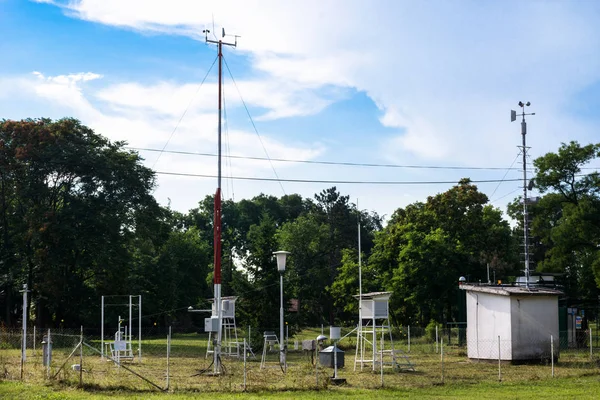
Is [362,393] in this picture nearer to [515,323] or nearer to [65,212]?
[515,323]

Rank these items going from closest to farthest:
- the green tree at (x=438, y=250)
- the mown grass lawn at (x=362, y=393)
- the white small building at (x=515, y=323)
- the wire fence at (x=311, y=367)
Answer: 1. the mown grass lawn at (x=362, y=393)
2. the wire fence at (x=311, y=367)
3. the white small building at (x=515, y=323)
4. the green tree at (x=438, y=250)

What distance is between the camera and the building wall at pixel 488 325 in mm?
29844

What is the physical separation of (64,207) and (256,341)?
16.4 metres

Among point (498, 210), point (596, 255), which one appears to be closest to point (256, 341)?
point (596, 255)

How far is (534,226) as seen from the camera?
2296 inches

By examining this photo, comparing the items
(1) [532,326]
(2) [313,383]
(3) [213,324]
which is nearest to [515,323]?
(1) [532,326]

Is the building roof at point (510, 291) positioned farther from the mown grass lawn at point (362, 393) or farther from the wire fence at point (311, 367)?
the mown grass lawn at point (362, 393)

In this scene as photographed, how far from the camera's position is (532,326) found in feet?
98.6

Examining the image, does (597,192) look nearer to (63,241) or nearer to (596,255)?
(596,255)

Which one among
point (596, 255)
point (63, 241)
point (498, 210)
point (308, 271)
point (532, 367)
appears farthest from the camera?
point (308, 271)

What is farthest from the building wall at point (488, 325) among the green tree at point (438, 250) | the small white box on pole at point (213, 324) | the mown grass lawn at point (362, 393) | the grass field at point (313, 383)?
the green tree at point (438, 250)

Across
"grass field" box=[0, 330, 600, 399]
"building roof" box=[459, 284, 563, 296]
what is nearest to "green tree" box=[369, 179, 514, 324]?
"building roof" box=[459, 284, 563, 296]

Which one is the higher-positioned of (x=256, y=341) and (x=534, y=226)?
(x=534, y=226)

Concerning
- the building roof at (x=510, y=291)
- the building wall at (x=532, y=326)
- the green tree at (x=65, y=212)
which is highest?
the green tree at (x=65, y=212)
